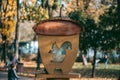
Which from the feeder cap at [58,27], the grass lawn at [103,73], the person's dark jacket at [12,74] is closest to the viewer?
the feeder cap at [58,27]

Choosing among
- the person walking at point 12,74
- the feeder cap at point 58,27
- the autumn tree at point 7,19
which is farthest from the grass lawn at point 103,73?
the feeder cap at point 58,27

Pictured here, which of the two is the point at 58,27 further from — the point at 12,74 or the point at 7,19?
the point at 7,19

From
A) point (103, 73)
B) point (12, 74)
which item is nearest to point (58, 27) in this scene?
point (12, 74)

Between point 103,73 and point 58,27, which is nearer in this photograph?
point 58,27

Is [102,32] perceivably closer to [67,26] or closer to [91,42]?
[91,42]

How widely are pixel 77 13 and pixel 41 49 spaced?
1948cm

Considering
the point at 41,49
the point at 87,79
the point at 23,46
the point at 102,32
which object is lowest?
the point at 23,46

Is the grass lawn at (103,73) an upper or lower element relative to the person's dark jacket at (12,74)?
lower

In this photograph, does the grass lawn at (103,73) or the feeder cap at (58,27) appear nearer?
the feeder cap at (58,27)

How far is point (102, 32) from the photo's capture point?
3216 centimetres

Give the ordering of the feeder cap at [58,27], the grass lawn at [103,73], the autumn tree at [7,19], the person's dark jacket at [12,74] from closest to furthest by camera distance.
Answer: the feeder cap at [58,27]
the person's dark jacket at [12,74]
the grass lawn at [103,73]
the autumn tree at [7,19]

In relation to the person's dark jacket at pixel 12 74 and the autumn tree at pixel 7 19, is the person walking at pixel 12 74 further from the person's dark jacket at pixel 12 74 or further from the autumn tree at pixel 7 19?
the autumn tree at pixel 7 19

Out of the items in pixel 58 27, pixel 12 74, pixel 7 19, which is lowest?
pixel 7 19

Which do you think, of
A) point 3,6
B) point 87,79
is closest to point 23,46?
point 3,6
